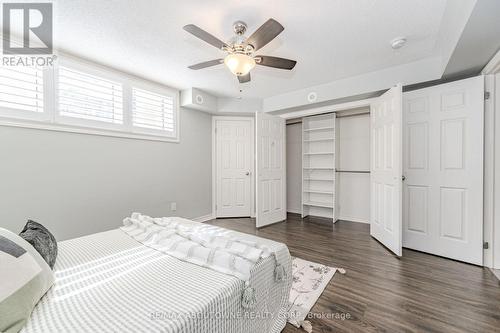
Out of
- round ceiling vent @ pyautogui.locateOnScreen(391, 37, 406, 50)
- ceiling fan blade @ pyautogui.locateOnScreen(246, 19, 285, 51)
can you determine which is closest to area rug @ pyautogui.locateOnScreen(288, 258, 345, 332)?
ceiling fan blade @ pyautogui.locateOnScreen(246, 19, 285, 51)

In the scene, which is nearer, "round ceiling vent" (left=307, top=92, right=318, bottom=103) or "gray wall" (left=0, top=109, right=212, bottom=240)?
"gray wall" (left=0, top=109, right=212, bottom=240)

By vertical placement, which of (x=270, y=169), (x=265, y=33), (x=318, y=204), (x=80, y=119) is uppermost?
(x=265, y=33)

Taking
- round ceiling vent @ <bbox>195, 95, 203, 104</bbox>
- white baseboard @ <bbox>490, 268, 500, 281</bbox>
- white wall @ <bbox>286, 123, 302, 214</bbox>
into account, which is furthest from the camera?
white wall @ <bbox>286, 123, 302, 214</bbox>

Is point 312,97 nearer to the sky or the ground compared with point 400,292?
nearer to the sky

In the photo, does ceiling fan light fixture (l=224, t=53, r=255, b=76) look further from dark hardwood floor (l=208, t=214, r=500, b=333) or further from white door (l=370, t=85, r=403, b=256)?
dark hardwood floor (l=208, t=214, r=500, b=333)

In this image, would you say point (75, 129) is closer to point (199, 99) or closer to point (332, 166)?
point (199, 99)

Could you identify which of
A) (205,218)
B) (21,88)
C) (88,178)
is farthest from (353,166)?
(21,88)

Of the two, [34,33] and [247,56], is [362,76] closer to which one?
[247,56]

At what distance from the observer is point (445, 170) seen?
2.50 meters

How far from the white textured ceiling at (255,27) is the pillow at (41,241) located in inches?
71.3

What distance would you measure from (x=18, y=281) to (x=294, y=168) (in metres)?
4.65

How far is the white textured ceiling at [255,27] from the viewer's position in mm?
1768

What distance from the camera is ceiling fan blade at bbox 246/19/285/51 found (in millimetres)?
1510

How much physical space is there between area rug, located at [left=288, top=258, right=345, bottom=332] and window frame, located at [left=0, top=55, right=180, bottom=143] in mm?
2867
